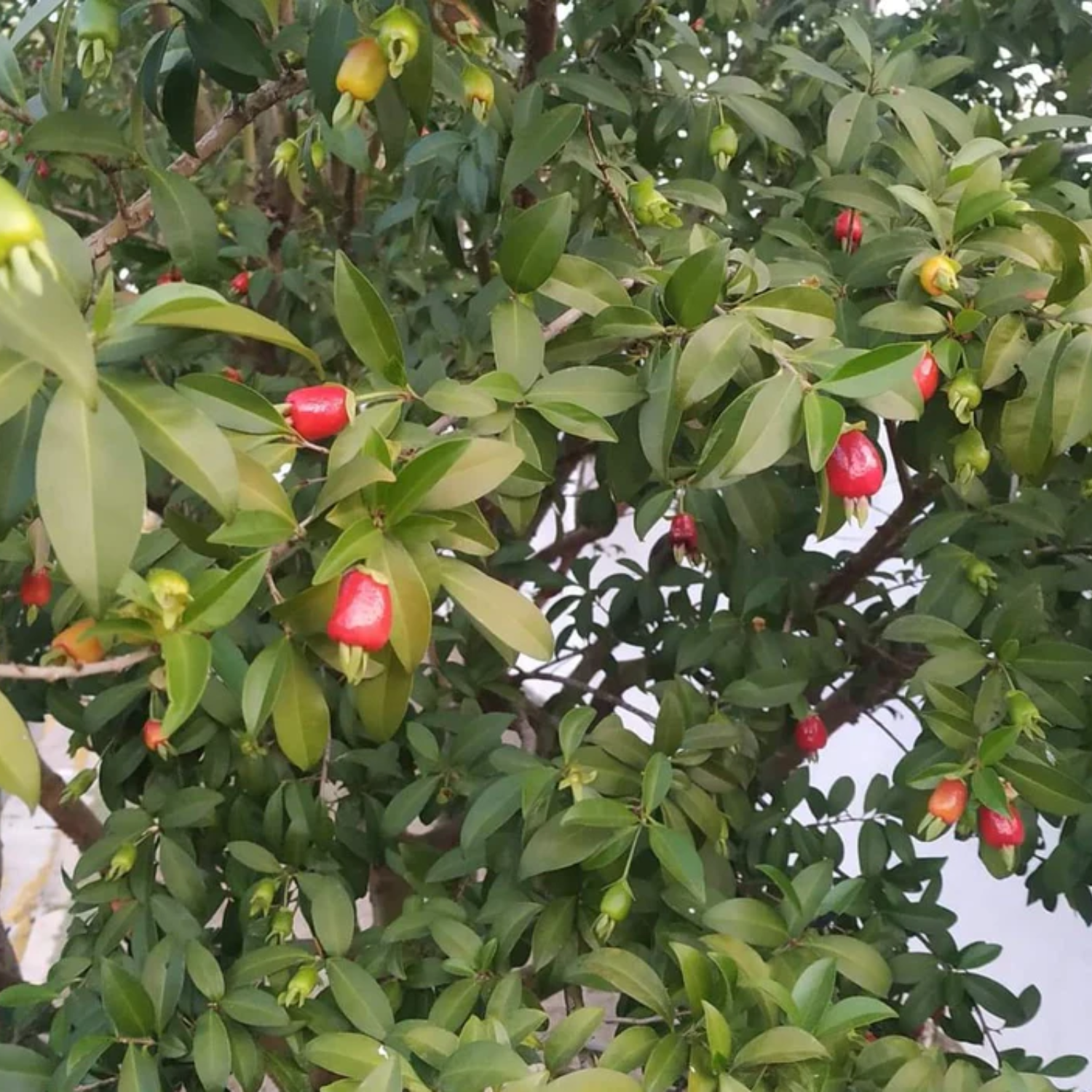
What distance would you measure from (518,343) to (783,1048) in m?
0.44

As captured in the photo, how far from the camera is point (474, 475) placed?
0.47 metres

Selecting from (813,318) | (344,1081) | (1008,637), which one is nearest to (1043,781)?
(1008,637)

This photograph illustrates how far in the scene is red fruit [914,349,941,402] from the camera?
598 millimetres

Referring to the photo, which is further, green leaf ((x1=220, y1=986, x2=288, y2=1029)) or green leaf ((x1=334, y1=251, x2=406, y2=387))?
green leaf ((x1=220, y1=986, x2=288, y2=1029))

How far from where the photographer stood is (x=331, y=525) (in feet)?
1.60

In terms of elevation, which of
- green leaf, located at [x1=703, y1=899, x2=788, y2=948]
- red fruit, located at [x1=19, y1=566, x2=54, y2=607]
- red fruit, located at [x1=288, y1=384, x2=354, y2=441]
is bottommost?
green leaf, located at [x1=703, y1=899, x2=788, y2=948]

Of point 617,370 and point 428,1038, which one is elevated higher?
point 617,370

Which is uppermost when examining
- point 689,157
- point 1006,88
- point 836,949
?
point 1006,88

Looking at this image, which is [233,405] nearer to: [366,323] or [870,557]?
[366,323]

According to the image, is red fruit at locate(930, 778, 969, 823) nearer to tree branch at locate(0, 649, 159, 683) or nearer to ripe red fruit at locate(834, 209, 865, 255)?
ripe red fruit at locate(834, 209, 865, 255)

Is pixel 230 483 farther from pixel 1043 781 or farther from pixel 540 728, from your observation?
pixel 540 728

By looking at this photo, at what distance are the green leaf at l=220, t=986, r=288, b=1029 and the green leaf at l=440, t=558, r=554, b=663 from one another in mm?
406

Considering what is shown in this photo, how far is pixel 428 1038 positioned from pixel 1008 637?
21.5 inches

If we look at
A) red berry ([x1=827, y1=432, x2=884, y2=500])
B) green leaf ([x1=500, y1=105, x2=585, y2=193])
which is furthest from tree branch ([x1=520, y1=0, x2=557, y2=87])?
red berry ([x1=827, y1=432, x2=884, y2=500])
